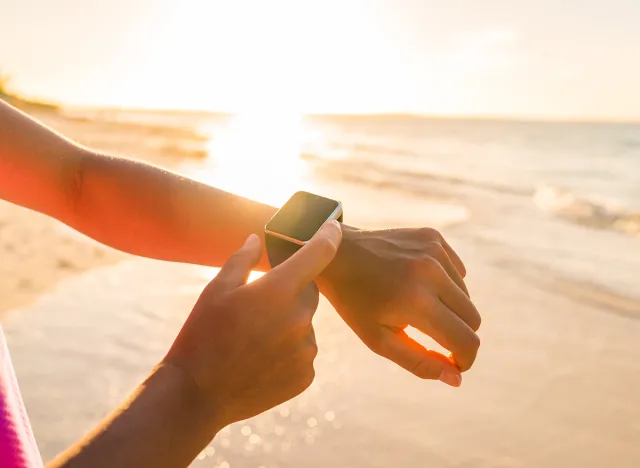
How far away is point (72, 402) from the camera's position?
2326mm

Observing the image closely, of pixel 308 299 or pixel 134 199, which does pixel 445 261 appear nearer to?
pixel 308 299

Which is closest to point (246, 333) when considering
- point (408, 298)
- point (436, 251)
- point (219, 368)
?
point (219, 368)

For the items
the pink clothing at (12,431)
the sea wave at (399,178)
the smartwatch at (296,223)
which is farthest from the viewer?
the sea wave at (399,178)

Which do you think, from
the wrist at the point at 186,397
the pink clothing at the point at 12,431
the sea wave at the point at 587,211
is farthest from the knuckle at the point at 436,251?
the sea wave at the point at 587,211

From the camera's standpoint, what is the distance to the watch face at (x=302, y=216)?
1109 millimetres

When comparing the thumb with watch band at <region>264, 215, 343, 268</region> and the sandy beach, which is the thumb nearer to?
watch band at <region>264, 215, 343, 268</region>

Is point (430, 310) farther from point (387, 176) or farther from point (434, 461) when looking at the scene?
point (387, 176)

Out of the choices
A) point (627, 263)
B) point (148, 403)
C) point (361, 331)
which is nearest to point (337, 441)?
point (361, 331)

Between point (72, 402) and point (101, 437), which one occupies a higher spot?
point (101, 437)

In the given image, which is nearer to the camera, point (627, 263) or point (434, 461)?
point (434, 461)

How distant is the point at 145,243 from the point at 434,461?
146cm

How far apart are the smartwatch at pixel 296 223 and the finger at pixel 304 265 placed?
0.79ft

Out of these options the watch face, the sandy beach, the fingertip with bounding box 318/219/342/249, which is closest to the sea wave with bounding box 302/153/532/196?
the sandy beach

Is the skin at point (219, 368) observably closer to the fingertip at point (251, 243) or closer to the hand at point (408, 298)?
the fingertip at point (251, 243)
